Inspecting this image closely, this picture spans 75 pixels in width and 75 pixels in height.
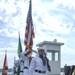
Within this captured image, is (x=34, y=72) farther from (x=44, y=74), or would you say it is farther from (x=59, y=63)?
(x=59, y=63)

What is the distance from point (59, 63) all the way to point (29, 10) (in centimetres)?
1253

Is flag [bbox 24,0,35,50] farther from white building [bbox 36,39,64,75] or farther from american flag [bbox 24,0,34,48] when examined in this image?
white building [bbox 36,39,64,75]

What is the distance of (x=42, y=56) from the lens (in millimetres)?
10156

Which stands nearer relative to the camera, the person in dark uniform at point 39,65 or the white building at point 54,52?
the person in dark uniform at point 39,65

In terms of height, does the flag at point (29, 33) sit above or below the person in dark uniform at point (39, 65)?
above

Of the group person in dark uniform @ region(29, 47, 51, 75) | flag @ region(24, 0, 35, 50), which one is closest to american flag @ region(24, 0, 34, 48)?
flag @ region(24, 0, 35, 50)

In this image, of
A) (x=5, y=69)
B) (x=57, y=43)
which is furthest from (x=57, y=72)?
(x=5, y=69)

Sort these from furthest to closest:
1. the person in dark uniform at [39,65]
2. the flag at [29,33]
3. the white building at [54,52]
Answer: the white building at [54,52]
the flag at [29,33]
the person in dark uniform at [39,65]

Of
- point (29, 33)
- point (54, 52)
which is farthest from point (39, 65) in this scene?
point (54, 52)

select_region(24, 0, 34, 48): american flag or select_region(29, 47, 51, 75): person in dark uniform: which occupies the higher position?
select_region(24, 0, 34, 48): american flag

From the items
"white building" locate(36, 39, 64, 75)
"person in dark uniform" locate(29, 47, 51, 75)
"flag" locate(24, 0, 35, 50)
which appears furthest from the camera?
"white building" locate(36, 39, 64, 75)

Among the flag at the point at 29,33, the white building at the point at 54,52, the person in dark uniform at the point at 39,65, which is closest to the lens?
→ the person in dark uniform at the point at 39,65

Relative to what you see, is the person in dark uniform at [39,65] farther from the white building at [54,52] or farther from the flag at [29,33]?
the white building at [54,52]

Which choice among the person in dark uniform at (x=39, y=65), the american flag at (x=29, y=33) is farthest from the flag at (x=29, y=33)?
the person in dark uniform at (x=39, y=65)
